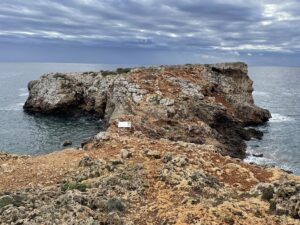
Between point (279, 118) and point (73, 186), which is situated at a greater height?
point (73, 186)

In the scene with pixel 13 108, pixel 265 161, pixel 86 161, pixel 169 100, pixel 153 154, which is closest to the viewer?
pixel 86 161

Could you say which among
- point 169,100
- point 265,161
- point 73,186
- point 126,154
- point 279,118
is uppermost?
point 169,100

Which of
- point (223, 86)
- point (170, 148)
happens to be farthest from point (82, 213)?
point (223, 86)

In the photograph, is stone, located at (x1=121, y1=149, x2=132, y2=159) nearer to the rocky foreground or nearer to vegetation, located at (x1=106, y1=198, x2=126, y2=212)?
the rocky foreground

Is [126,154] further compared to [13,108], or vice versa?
[13,108]

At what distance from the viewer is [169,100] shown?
58625mm

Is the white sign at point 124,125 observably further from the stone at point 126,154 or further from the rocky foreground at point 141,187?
the stone at point 126,154

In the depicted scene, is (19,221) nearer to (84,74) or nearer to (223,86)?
(223,86)

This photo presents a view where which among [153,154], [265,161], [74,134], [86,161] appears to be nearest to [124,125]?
[153,154]

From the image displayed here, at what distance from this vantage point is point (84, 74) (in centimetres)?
8712

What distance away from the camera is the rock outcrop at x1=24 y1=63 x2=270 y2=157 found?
52844 millimetres

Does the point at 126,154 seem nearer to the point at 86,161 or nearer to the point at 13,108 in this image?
the point at 86,161

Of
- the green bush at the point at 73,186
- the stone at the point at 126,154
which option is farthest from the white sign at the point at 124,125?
the green bush at the point at 73,186

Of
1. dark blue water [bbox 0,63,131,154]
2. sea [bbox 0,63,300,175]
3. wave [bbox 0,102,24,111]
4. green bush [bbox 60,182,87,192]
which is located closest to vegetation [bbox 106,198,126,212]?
green bush [bbox 60,182,87,192]
